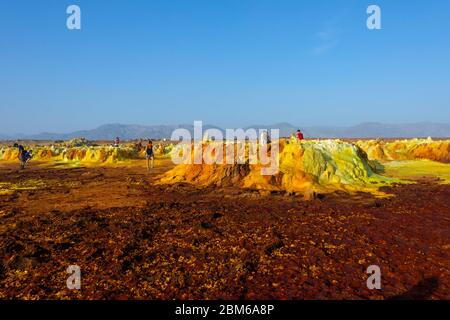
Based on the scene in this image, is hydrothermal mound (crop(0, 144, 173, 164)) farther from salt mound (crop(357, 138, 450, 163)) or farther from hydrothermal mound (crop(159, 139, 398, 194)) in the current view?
salt mound (crop(357, 138, 450, 163))

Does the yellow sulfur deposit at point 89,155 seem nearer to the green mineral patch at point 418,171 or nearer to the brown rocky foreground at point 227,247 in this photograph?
the brown rocky foreground at point 227,247

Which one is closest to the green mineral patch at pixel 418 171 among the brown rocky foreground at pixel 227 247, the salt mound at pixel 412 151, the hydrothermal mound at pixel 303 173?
the hydrothermal mound at pixel 303 173

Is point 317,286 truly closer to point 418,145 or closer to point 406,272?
point 406,272

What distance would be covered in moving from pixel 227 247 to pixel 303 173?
34.2 feet

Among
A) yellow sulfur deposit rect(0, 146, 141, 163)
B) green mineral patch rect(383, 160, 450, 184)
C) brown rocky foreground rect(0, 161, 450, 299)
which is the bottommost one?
brown rocky foreground rect(0, 161, 450, 299)

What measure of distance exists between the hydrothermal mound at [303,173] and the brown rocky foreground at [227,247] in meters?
2.69

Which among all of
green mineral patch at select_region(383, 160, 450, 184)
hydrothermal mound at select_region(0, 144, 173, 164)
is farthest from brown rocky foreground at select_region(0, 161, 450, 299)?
hydrothermal mound at select_region(0, 144, 173, 164)

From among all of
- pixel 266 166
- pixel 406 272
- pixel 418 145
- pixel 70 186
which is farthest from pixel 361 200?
pixel 418 145

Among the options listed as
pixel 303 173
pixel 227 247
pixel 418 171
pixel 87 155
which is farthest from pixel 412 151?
pixel 87 155

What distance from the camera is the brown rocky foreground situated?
6.15 meters

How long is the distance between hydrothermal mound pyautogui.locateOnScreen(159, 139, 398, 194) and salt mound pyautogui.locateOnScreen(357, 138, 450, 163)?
51.0 ft

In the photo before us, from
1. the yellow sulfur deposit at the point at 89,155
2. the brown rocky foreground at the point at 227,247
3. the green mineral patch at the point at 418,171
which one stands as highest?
the yellow sulfur deposit at the point at 89,155

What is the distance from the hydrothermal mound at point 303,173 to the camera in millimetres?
17375
